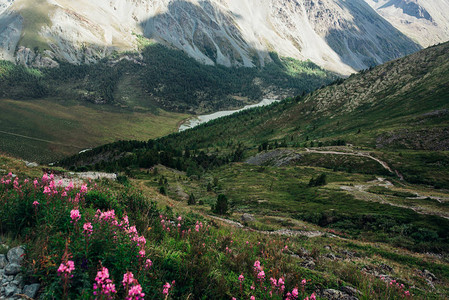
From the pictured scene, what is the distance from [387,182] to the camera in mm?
48531

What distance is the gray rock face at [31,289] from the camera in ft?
13.6

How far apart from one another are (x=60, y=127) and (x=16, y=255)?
170313 mm

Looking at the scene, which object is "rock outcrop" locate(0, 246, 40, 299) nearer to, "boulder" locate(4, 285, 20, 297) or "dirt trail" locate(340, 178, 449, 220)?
"boulder" locate(4, 285, 20, 297)

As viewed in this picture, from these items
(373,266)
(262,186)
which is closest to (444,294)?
(373,266)

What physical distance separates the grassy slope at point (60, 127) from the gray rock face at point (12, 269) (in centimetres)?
12015

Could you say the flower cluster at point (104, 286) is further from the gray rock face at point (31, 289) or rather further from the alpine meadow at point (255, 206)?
the gray rock face at point (31, 289)

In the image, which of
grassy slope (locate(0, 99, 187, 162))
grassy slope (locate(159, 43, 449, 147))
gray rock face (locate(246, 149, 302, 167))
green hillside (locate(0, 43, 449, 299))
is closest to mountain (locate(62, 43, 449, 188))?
grassy slope (locate(159, 43, 449, 147))

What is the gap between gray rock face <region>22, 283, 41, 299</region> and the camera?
4146 mm

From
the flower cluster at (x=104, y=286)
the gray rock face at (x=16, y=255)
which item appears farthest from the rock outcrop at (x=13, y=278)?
the flower cluster at (x=104, y=286)

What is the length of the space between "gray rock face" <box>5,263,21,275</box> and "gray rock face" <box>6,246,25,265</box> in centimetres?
15

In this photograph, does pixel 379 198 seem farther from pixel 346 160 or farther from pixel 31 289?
pixel 31 289

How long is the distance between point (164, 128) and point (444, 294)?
196 m

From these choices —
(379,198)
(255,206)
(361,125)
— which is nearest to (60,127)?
(255,206)

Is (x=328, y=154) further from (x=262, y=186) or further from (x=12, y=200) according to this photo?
(x=12, y=200)
